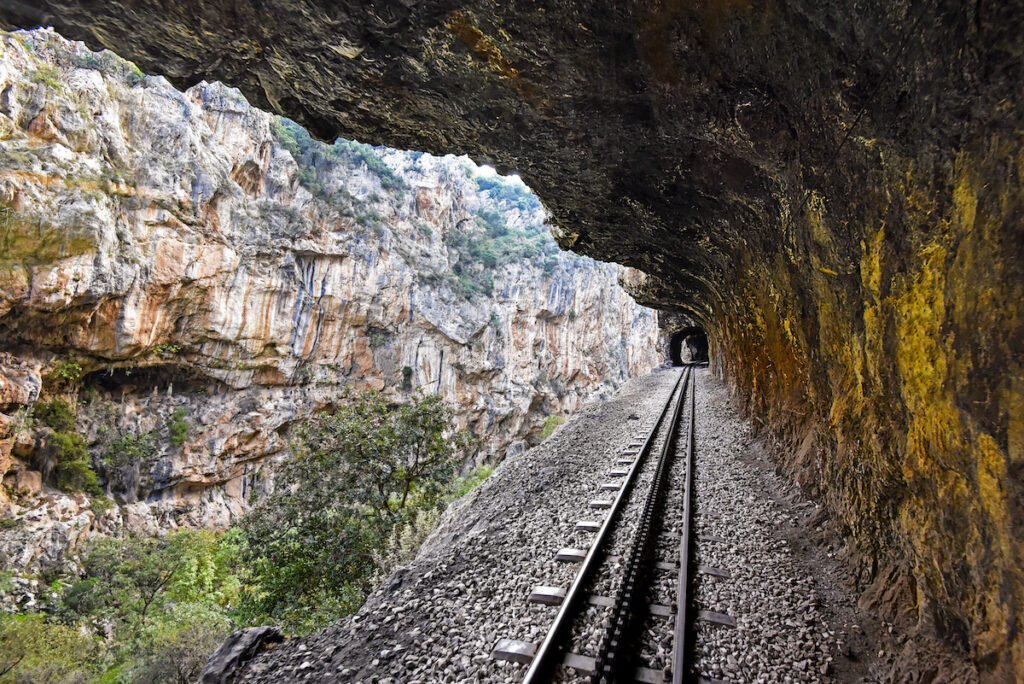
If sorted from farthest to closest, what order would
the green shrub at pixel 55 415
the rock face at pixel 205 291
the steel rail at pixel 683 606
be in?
the green shrub at pixel 55 415 < the rock face at pixel 205 291 < the steel rail at pixel 683 606

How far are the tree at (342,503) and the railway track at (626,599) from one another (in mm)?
5483

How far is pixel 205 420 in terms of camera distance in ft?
106

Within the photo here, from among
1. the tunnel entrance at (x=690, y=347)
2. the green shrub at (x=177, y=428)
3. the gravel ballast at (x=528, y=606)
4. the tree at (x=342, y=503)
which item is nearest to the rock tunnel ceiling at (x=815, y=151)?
the gravel ballast at (x=528, y=606)

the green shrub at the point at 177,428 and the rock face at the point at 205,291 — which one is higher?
the rock face at the point at 205,291

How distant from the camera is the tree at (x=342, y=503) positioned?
989 cm

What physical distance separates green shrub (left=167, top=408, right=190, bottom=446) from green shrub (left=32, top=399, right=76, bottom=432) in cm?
519

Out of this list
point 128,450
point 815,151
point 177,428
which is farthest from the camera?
point 177,428

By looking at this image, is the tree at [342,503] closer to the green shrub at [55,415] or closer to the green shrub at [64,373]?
the green shrub at [55,415]

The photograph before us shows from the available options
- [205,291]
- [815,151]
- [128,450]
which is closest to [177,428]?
[128,450]

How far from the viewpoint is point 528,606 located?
4.28m

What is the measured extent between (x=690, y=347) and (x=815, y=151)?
57681 mm

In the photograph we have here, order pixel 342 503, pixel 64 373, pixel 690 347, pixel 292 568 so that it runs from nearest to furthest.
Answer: pixel 292 568 < pixel 342 503 < pixel 64 373 < pixel 690 347

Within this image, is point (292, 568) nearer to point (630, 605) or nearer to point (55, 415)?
point (630, 605)

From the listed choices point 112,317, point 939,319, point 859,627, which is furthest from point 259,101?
point 112,317
